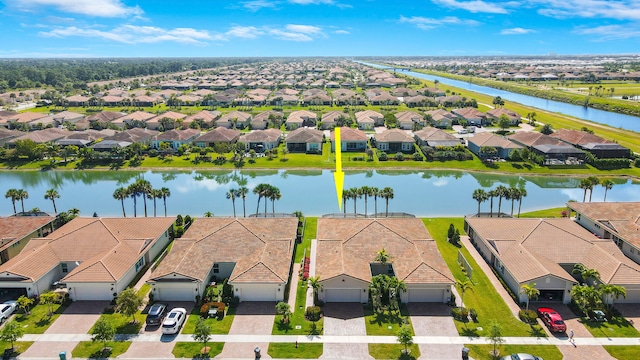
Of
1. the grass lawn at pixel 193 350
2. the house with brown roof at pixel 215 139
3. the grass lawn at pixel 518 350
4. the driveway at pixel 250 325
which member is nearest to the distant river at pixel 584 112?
the house with brown roof at pixel 215 139

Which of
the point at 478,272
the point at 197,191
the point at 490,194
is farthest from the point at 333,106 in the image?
the point at 478,272

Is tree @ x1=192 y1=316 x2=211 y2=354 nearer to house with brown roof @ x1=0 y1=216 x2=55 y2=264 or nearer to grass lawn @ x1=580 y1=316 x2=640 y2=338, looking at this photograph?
house with brown roof @ x1=0 y1=216 x2=55 y2=264

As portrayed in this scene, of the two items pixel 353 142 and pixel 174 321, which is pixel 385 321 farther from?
pixel 353 142

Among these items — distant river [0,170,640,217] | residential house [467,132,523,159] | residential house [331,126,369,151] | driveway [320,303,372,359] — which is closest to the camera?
driveway [320,303,372,359]

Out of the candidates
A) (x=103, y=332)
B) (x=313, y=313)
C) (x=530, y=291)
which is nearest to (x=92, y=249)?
(x=103, y=332)

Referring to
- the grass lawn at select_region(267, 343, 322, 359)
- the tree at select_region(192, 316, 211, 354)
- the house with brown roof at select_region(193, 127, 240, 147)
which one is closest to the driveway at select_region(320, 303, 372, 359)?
the grass lawn at select_region(267, 343, 322, 359)

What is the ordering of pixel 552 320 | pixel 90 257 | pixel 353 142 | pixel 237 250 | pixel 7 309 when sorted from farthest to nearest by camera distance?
1. pixel 353 142
2. pixel 237 250
3. pixel 90 257
4. pixel 7 309
5. pixel 552 320
